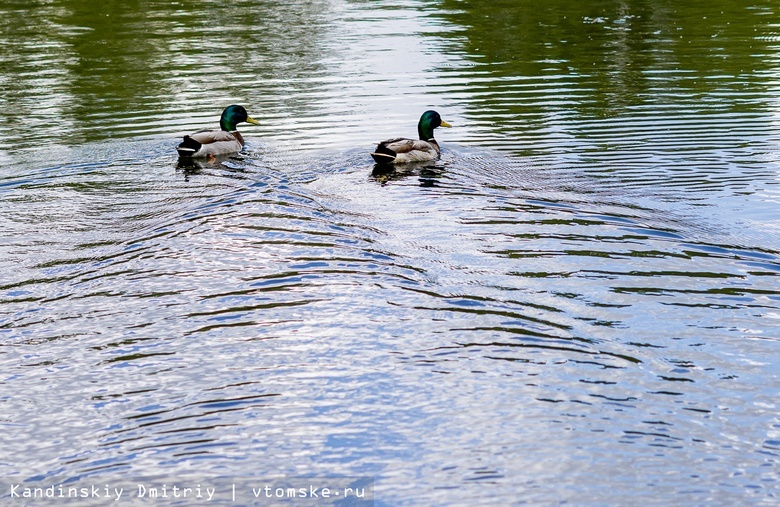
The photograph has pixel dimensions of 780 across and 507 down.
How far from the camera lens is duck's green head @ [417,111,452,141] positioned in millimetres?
15531

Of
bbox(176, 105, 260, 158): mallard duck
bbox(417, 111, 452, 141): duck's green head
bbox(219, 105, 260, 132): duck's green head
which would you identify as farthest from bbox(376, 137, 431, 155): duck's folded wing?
bbox(219, 105, 260, 132): duck's green head

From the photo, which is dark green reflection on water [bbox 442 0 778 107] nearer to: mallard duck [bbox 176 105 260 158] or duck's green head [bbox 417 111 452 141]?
duck's green head [bbox 417 111 452 141]

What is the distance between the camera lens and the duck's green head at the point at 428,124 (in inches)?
611

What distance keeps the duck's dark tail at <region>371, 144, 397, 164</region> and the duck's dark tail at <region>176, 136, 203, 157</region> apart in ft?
8.19

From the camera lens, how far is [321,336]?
8664 mm

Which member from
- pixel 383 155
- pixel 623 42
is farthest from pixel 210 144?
pixel 623 42

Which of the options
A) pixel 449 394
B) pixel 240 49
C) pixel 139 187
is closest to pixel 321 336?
pixel 449 394

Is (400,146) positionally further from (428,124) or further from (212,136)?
(212,136)

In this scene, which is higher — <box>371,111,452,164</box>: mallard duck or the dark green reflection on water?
the dark green reflection on water

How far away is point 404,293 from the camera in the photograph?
9547mm

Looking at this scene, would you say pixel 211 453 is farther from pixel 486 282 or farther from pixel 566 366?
pixel 486 282

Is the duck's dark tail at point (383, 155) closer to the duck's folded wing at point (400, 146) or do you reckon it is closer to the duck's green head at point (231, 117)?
the duck's folded wing at point (400, 146)

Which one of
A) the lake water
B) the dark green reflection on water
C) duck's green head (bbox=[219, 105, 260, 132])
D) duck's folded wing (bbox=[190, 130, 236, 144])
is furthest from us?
the dark green reflection on water

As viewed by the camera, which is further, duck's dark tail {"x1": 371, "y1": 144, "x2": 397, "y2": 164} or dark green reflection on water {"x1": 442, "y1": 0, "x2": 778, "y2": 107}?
dark green reflection on water {"x1": 442, "y1": 0, "x2": 778, "y2": 107}
